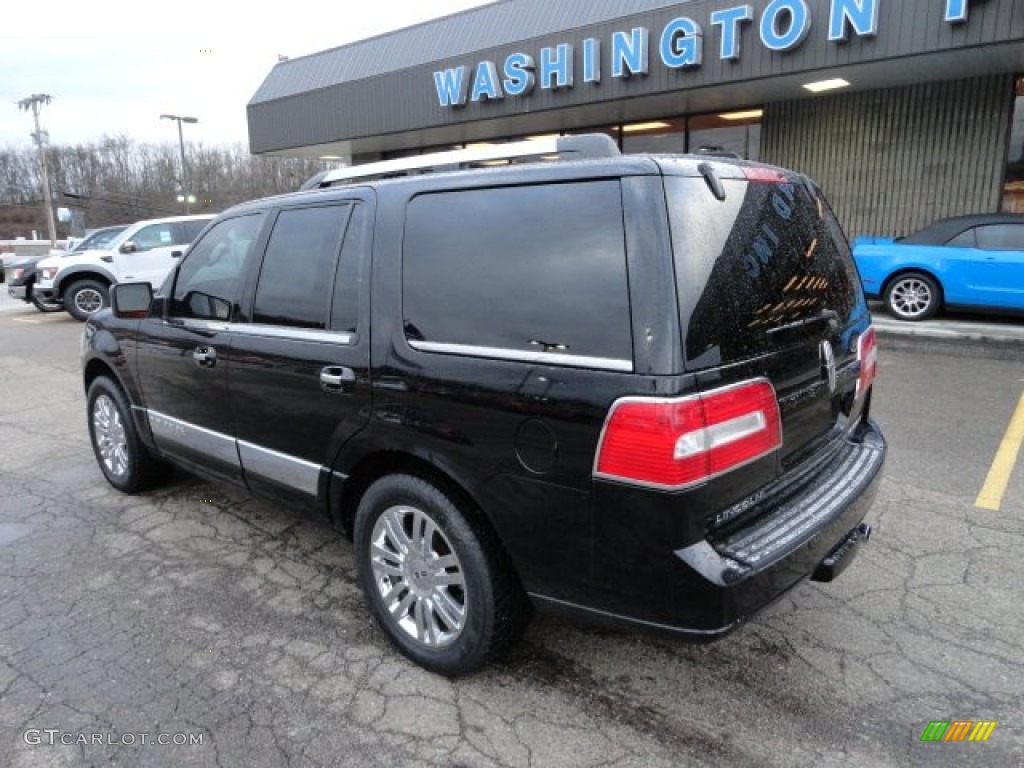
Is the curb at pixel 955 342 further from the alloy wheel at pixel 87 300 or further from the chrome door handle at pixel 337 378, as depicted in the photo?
the alloy wheel at pixel 87 300

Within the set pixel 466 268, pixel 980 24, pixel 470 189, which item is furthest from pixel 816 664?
pixel 980 24

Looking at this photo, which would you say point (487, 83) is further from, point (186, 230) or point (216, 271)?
point (216, 271)

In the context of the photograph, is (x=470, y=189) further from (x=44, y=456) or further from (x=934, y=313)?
(x=934, y=313)

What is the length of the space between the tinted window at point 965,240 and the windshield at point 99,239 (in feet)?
47.3

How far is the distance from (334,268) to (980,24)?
9468mm

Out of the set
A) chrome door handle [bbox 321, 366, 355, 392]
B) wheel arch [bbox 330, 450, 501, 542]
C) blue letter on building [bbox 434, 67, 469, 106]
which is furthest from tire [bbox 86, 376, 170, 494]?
blue letter on building [bbox 434, 67, 469, 106]

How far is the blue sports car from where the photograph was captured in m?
8.80

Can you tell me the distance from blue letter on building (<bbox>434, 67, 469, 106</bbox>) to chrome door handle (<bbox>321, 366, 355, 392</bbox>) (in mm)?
12324

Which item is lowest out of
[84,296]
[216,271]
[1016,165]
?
[84,296]

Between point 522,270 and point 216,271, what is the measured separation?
207 cm

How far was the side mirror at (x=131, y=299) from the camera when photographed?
406 centimetres

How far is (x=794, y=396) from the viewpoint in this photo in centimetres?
240

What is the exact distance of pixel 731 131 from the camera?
44.4 feet

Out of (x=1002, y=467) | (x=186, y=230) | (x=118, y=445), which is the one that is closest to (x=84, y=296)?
(x=186, y=230)
